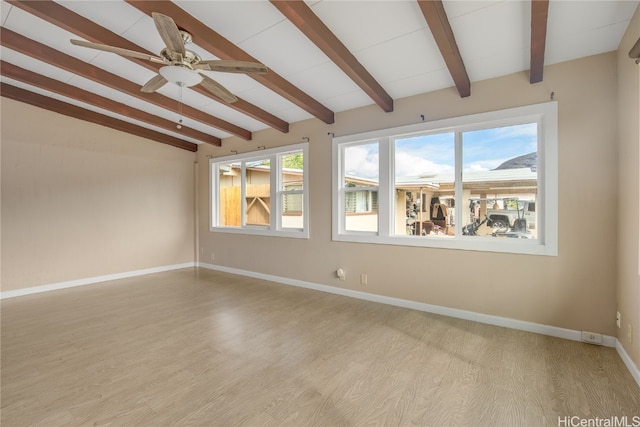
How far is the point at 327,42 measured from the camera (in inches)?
104

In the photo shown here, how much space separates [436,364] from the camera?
7.98 ft

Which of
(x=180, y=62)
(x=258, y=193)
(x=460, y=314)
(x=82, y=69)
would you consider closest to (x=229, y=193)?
(x=258, y=193)

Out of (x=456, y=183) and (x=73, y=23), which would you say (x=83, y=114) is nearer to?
(x=73, y=23)

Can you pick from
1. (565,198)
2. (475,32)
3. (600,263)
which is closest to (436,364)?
(600,263)

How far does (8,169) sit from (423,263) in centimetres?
619

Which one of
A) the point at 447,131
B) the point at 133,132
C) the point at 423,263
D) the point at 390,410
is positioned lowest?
the point at 390,410

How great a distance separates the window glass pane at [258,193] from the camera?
5.63 m

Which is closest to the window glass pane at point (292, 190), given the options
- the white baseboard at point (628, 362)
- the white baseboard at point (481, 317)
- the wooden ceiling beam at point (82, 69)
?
the white baseboard at point (481, 317)

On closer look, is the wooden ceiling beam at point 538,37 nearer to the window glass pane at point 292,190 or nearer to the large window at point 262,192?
the large window at point 262,192

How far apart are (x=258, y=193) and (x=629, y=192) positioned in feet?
16.7

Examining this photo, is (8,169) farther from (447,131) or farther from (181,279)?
(447,131)

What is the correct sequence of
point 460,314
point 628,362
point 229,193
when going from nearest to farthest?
point 628,362, point 460,314, point 229,193

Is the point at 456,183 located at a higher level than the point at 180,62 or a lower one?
lower

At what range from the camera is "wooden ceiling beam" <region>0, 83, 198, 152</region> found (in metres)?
4.31
